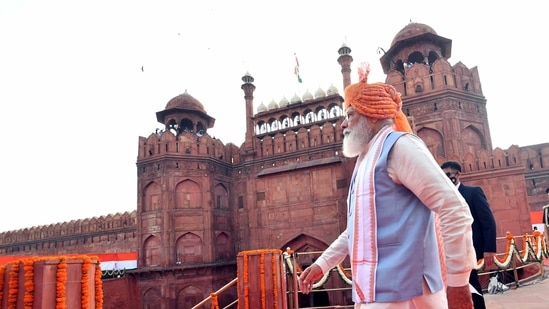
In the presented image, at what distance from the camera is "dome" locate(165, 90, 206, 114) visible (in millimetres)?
18753

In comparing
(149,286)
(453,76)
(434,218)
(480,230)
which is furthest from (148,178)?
(434,218)

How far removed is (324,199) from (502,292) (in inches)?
354

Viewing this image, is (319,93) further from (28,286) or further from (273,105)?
(28,286)

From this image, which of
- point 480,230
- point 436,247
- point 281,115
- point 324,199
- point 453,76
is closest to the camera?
point 436,247

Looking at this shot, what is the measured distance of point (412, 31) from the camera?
651 inches

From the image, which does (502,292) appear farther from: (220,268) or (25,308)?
(220,268)

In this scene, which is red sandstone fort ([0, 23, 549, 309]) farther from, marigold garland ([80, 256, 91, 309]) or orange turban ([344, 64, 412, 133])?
orange turban ([344, 64, 412, 133])

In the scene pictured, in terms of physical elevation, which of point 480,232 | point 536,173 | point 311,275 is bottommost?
point 311,275

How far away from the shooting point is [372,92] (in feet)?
6.27

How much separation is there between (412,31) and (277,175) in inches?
333

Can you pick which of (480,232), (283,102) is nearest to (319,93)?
(283,102)

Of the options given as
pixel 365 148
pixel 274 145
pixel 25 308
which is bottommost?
pixel 25 308

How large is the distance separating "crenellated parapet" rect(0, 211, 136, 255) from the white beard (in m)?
21.6

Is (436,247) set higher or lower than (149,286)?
higher
